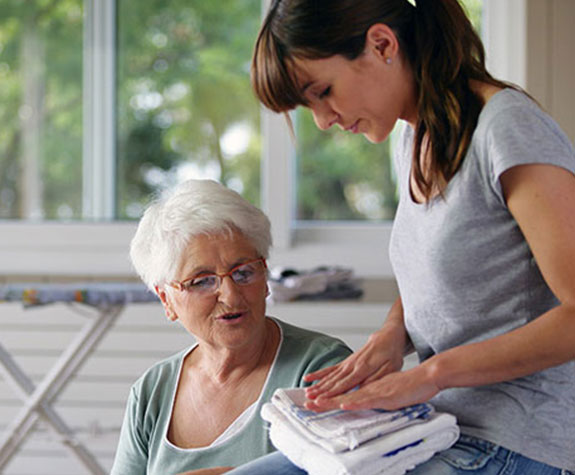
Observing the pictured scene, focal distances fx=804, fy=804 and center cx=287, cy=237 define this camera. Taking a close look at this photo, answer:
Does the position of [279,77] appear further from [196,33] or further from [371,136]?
[196,33]

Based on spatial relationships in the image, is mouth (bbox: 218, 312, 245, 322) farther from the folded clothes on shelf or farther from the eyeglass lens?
the folded clothes on shelf

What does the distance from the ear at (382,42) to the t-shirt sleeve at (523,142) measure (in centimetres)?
20

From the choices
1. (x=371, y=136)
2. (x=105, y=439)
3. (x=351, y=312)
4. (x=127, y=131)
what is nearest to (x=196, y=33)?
(x=127, y=131)

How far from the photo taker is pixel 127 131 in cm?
394

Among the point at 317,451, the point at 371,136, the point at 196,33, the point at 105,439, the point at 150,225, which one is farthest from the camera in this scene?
the point at 196,33

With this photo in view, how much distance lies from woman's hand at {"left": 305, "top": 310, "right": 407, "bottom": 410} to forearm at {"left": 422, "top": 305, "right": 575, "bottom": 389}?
0.18 meters

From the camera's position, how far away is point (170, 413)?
172 cm

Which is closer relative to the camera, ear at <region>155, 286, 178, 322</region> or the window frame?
ear at <region>155, 286, 178, 322</region>

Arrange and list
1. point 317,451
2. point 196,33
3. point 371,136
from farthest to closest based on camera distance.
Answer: point 196,33 → point 371,136 → point 317,451

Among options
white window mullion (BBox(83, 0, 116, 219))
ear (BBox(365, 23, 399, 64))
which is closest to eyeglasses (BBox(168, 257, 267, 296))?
ear (BBox(365, 23, 399, 64))

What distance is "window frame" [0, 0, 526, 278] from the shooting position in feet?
11.5

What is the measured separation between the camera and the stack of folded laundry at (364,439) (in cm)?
111

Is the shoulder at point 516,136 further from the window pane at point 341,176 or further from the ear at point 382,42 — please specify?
the window pane at point 341,176

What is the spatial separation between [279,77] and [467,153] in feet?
1.08
